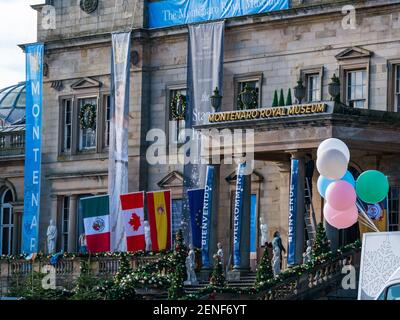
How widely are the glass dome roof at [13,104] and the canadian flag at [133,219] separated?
14.8 metres

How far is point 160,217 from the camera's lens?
1896 inches

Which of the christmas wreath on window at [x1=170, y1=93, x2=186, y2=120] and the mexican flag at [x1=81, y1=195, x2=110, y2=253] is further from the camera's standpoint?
the mexican flag at [x1=81, y1=195, x2=110, y2=253]

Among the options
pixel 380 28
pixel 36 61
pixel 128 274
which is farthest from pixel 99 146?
pixel 380 28

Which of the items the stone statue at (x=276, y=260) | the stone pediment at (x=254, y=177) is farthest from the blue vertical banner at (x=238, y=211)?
the stone pediment at (x=254, y=177)

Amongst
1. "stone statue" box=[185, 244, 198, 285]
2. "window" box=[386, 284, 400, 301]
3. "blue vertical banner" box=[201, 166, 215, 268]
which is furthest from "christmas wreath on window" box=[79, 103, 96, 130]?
"window" box=[386, 284, 400, 301]

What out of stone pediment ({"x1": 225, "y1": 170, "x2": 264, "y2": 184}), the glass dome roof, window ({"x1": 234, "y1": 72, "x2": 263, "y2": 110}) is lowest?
stone pediment ({"x1": 225, "y1": 170, "x2": 264, "y2": 184})

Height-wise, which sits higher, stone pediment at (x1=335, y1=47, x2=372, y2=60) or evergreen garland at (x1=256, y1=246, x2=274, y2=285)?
stone pediment at (x1=335, y1=47, x2=372, y2=60)

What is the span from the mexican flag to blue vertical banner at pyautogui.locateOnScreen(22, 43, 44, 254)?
9.91ft

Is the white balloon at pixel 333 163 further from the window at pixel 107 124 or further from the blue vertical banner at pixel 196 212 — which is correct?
the window at pixel 107 124

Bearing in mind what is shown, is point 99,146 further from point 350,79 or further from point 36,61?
point 350,79

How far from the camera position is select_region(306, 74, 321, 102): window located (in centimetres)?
4475

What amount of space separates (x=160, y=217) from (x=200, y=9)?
23.9 feet

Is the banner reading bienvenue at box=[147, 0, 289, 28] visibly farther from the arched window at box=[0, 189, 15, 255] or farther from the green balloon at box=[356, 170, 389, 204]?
the green balloon at box=[356, 170, 389, 204]
